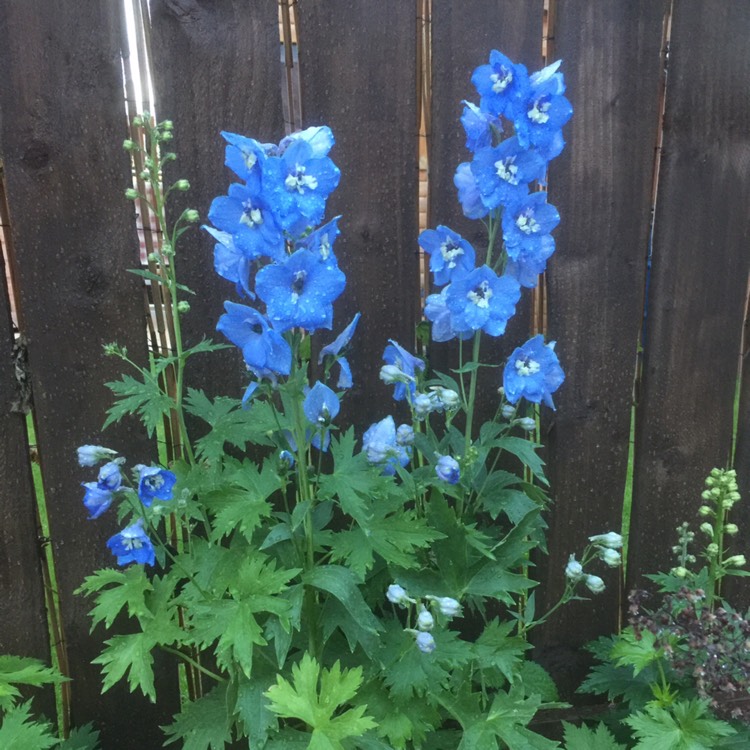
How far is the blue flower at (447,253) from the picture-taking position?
72.1 inches

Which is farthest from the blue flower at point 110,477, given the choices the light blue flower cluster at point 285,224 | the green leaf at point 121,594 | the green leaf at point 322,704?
the green leaf at point 322,704

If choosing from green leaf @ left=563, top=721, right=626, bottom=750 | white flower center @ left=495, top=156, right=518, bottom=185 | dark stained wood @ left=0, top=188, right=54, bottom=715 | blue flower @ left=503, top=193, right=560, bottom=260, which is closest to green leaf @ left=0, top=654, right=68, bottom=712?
dark stained wood @ left=0, top=188, right=54, bottom=715

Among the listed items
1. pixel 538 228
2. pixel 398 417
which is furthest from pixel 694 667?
pixel 538 228

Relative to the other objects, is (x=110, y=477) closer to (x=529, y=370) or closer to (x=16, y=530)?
(x=16, y=530)

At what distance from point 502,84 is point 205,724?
5.66ft

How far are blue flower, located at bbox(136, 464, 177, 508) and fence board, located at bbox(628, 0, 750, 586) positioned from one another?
60.1 inches

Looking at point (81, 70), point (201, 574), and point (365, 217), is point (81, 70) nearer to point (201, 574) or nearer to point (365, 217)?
point (365, 217)

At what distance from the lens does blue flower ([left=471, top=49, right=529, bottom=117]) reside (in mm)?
1629

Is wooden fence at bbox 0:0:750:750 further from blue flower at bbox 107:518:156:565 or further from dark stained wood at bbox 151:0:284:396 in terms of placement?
blue flower at bbox 107:518:156:565

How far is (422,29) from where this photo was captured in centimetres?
201

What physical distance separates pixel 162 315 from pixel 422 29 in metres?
1.12

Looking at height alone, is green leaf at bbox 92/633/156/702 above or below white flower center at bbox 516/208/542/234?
below

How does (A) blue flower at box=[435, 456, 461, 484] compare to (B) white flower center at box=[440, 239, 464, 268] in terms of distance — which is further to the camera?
(B) white flower center at box=[440, 239, 464, 268]

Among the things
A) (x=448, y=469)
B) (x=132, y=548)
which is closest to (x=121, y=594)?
(x=132, y=548)
